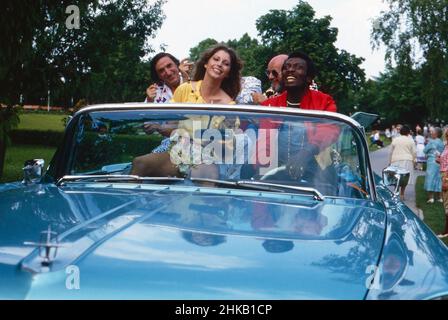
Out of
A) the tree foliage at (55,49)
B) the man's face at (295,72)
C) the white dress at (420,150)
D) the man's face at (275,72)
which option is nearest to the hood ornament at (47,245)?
the man's face at (295,72)

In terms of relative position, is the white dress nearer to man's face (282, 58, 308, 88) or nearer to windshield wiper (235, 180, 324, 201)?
man's face (282, 58, 308, 88)

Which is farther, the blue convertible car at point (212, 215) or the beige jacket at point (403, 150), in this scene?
the beige jacket at point (403, 150)

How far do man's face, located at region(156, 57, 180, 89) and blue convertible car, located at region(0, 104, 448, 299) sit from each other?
2.90m

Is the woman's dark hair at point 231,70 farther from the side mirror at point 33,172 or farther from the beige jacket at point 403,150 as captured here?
the beige jacket at point 403,150

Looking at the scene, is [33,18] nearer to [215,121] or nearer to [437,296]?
[215,121]

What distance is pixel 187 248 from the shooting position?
222 cm

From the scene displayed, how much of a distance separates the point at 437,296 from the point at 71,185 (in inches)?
76.9

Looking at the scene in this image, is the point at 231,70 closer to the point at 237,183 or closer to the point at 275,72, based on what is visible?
the point at 275,72

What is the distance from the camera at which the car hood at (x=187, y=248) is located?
201 centimetres

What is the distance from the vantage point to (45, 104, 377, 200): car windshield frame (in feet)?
12.0

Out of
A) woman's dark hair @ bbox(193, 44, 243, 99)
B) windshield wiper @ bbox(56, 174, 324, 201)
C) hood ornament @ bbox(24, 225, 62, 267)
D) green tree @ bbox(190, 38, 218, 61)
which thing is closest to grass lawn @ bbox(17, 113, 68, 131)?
green tree @ bbox(190, 38, 218, 61)

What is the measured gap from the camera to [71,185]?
344 cm
